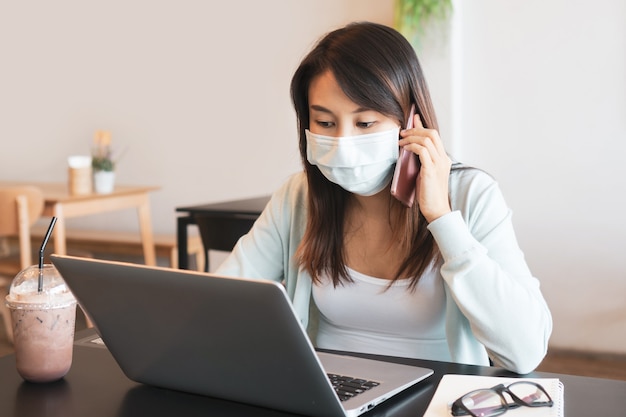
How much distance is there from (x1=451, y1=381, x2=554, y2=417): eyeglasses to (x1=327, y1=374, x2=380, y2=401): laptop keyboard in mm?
142

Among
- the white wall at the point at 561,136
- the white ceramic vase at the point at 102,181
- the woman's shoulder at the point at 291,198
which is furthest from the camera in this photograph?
the white ceramic vase at the point at 102,181

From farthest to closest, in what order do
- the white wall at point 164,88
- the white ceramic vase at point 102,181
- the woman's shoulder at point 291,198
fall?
the white wall at point 164,88 → the white ceramic vase at point 102,181 → the woman's shoulder at point 291,198

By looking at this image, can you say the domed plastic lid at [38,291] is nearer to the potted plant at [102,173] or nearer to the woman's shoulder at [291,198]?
the woman's shoulder at [291,198]

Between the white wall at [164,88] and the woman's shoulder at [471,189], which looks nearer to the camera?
the woman's shoulder at [471,189]

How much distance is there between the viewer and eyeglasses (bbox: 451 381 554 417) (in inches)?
38.6

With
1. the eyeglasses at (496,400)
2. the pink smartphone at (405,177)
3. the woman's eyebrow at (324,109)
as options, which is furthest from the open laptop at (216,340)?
the woman's eyebrow at (324,109)

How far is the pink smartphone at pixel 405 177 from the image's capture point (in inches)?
57.5

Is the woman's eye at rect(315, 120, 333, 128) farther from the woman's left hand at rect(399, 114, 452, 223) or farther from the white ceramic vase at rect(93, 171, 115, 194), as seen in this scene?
the white ceramic vase at rect(93, 171, 115, 194)

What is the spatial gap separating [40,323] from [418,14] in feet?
9.35

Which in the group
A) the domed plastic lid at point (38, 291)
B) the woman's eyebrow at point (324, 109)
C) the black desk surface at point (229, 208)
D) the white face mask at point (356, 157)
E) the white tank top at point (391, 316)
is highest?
the woman's eyebrow at point (324, 109)

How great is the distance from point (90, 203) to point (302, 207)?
259 centimetres

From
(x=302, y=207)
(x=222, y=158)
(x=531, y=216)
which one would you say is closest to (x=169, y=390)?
(x=302, y=207)

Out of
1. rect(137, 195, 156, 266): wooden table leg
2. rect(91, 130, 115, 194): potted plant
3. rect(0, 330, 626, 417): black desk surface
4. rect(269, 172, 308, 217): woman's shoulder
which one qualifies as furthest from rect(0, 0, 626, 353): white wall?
rect(0, 330, 626, 417): black desk surface

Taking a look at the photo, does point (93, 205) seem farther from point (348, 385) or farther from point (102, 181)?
point (348, 385)
